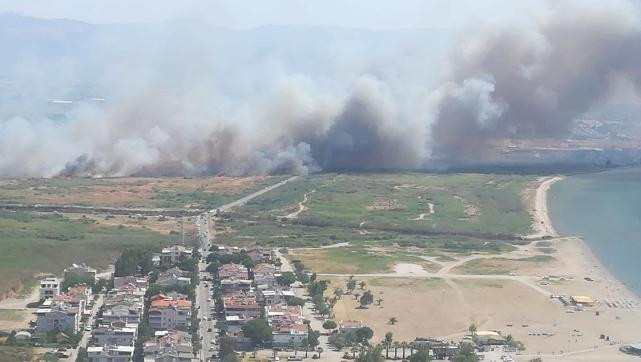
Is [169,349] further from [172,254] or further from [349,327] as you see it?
[172,254]

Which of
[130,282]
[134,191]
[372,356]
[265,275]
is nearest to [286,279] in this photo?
[265,275]

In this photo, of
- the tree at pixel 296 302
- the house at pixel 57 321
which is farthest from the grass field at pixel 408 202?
the house at pixel 57 321

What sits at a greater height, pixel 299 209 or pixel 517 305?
pixel 299 209

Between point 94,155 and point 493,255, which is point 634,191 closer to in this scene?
point 493,255

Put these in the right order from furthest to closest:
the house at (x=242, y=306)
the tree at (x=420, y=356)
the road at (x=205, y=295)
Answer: the house at (x=242, y=306) < the road at (x=205, y=295) < the tree at (x=420, y=356)

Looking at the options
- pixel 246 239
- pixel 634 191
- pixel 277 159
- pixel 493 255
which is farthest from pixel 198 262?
pixel 634 191

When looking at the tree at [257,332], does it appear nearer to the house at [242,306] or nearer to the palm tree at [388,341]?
the house at [242,306]
